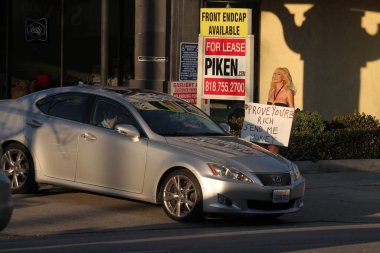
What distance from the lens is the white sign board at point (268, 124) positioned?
14.4 m

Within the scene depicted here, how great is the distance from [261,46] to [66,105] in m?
10.9

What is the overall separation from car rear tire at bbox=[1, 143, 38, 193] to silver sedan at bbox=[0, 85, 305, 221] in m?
0.01

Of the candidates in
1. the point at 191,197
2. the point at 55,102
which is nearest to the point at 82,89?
the point at 55,102

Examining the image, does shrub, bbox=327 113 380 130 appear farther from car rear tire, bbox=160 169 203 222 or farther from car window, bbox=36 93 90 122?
car rear tire, bbox=160 169 203 222

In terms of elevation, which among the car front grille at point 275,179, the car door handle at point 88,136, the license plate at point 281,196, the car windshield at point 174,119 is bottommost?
the license plate at point 281,196

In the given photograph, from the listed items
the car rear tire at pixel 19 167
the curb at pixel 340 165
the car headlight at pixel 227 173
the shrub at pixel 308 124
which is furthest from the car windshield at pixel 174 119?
the shrub at pixel 308 124

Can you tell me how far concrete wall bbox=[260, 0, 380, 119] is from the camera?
72.6ft

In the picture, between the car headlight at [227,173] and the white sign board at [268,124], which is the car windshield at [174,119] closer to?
the car headlight at [227,173]

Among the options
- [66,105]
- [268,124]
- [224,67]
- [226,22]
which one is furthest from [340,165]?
[66,105]

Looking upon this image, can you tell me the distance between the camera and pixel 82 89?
12.0m

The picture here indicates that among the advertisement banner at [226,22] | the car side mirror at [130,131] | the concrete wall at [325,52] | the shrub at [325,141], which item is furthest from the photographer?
the concrete wall at [325,52]

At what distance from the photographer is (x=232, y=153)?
10766 mm

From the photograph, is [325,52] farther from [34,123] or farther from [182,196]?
[182,196]

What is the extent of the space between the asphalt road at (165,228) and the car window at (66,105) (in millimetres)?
1202
